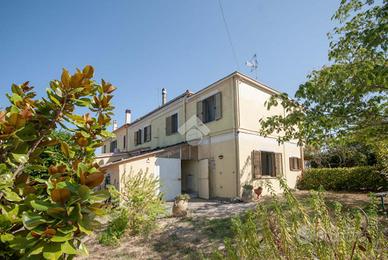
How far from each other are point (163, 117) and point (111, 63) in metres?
8.88

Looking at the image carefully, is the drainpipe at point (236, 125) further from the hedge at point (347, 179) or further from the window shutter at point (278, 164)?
the hedge at point (347, 179)

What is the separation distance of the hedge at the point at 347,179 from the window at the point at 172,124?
9451mm

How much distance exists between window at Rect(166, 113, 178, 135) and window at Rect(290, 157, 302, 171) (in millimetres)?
8519

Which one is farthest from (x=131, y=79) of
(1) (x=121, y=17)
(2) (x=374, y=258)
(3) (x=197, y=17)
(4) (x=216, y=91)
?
(2) (x=374, y=258)

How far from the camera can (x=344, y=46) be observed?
7371 mm

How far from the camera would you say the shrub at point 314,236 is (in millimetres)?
1669

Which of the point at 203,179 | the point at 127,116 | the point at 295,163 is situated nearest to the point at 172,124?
the point at 203,179

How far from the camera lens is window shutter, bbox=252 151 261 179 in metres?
12.6

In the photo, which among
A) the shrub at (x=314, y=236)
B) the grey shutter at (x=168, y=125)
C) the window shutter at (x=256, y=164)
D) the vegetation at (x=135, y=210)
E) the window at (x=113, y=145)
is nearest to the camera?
the shrub at (x=314, y=236)

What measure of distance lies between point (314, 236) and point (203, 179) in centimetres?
1205

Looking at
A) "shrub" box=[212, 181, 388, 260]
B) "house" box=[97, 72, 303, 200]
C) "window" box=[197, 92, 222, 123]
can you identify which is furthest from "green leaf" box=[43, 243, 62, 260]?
"window" box=[197, 92, 222, 123]

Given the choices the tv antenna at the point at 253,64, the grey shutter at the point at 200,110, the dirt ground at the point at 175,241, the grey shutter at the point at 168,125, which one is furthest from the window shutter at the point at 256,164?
the grey shutter at the point at 168,125

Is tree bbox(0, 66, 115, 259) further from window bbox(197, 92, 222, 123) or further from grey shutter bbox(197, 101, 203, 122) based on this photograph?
grey shutter bbox(197, 101, 203, 122)

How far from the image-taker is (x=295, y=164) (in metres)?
16.5
